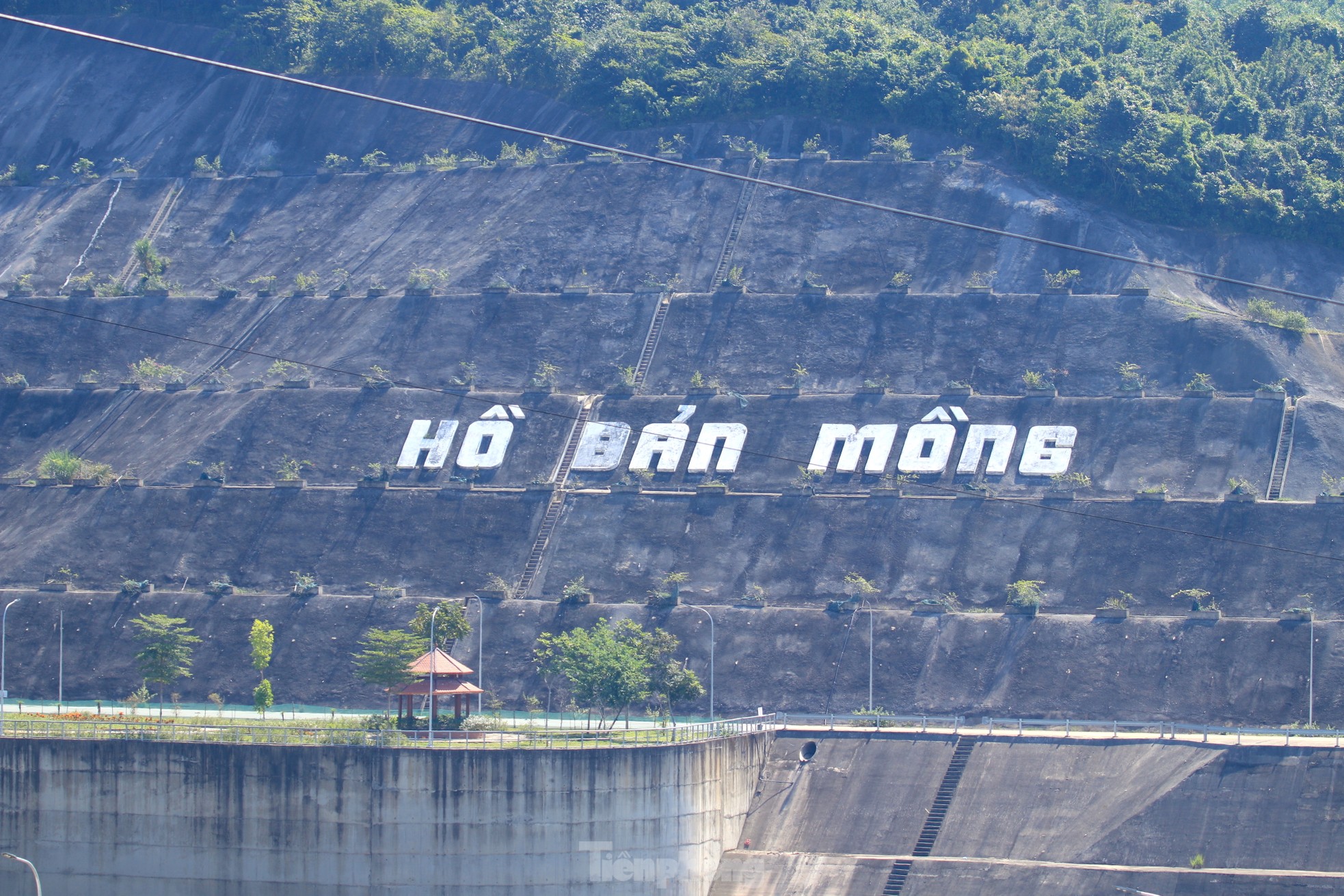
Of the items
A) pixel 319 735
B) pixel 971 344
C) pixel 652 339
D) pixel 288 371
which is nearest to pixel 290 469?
pixel 288 371

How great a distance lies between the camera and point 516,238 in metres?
80.9

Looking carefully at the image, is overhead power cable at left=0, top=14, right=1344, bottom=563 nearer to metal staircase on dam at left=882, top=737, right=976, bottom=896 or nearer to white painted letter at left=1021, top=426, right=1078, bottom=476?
white painted letter at left=1021, top=426, right=1078, bottom=476

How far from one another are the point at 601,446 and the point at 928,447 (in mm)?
12978

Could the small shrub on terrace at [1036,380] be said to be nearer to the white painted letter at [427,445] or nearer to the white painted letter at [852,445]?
the white painted letter at [852,445]

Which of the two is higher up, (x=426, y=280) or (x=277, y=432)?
(x=426, y=280)

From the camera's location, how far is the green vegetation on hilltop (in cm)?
7856

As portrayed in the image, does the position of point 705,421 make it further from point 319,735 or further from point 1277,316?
point 319,735

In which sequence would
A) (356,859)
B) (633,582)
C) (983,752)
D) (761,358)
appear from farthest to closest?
(761,358), (633,582), (983,752), (356,859)

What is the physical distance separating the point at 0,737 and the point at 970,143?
52.9 metres

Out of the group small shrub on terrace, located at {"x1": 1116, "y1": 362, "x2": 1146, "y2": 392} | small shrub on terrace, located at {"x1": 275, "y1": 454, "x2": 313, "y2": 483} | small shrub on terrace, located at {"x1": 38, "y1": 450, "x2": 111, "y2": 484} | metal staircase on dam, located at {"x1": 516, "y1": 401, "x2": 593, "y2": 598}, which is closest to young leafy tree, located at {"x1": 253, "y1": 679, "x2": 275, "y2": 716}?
metal staircase on dam, located at {"x1": 516, "y1": 401, "x2": 593, "y2": 598}

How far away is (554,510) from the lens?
67.6 meters

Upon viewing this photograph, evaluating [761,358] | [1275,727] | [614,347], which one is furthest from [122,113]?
[1275,727]

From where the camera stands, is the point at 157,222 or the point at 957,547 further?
the point at 157,222

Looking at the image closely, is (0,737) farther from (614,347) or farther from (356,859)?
(614,347)
